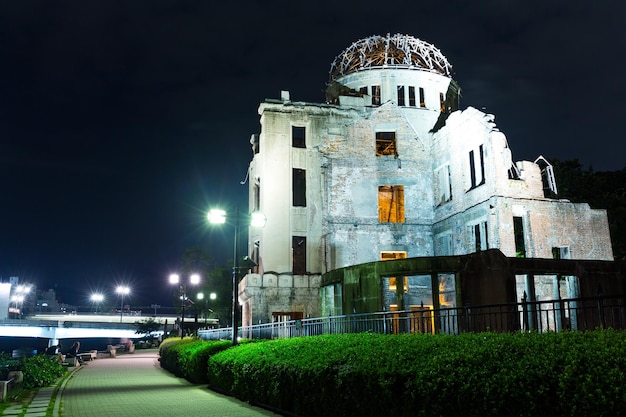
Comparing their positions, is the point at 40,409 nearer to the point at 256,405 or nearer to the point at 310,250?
the point at 256,405

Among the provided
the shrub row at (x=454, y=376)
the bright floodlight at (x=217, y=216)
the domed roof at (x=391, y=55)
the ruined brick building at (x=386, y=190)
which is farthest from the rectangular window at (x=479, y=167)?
the shrub row at (x=454, y=376)

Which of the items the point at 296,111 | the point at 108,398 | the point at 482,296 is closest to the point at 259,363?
the point at 108,398

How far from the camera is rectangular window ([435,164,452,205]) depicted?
38.9 metres

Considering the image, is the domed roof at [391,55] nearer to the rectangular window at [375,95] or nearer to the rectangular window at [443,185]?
the rectangular window at [375,95]

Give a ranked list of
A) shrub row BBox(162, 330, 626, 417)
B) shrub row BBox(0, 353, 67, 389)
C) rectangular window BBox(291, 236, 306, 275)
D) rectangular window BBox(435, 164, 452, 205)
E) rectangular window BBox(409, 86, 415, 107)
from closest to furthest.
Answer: shrub row BBox(162, 330, 626, 417), shrub row BBox(0, 353, 67, 389), rectangular window BBox(435, 164, 452, 205), rectangular window BBox(291, 236, 306, 275), rectangular window BBox(409, 86, 415, 107)

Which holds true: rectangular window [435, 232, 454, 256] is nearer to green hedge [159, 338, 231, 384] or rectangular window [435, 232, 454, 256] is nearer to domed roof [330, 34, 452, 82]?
domed roof [330, 34, 452, 82]

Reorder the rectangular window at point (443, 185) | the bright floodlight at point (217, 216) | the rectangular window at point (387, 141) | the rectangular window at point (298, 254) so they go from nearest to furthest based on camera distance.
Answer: the bright floodlight at point (217, 216) → the rectangular window at point (443, 185) → the rectangular window at point (298, 254) → the rectangular window at point (387, 141)

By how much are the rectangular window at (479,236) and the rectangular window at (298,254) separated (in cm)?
1168

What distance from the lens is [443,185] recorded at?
39.5m

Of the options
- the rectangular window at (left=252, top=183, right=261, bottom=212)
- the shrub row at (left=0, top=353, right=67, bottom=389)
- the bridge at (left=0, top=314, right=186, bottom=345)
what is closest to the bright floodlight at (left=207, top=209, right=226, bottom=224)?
the shrub row at (left=0, top=353, right=67, bottom=389)

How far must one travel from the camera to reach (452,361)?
8133mm

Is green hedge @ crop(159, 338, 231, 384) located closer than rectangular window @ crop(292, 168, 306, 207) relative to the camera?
Yes

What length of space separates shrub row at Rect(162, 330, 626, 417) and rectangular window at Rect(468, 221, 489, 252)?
2203 cm

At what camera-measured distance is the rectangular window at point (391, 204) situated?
42.1m
